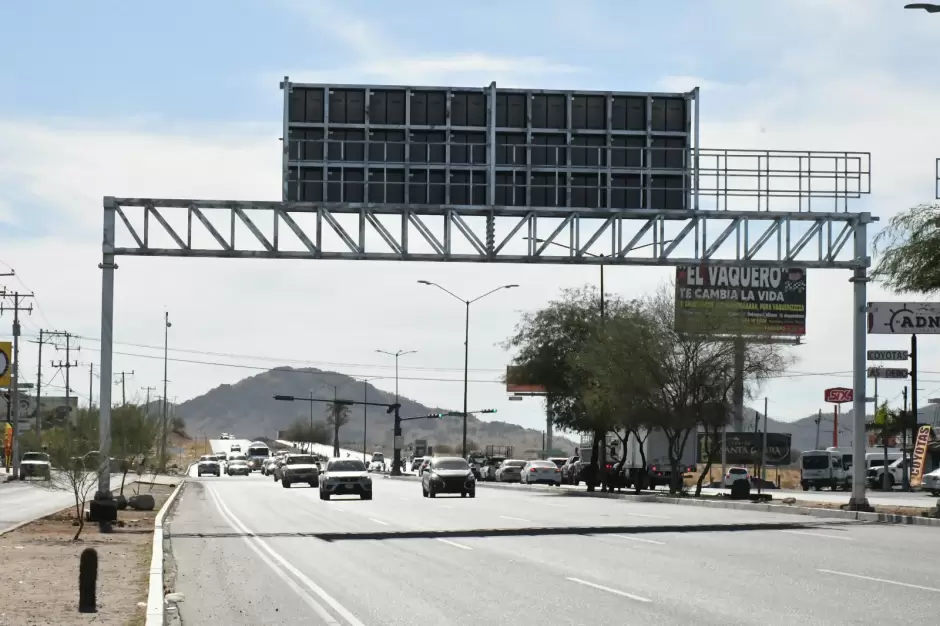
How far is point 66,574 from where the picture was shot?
1927cm

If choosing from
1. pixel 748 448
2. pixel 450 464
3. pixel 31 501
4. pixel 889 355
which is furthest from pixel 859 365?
pixel 748 448

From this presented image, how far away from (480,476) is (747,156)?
6111 cm

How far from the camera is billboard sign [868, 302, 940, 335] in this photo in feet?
117

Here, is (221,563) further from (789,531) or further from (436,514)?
(436,514)

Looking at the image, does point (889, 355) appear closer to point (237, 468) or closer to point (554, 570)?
point (554, 570)

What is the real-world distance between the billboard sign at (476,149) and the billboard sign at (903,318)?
6301 millimetres

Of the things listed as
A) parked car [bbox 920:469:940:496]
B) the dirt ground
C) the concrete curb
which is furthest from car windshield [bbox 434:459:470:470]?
the concrete curb

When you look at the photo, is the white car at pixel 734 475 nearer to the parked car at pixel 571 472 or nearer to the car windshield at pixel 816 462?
the car windshield at pixel 816 462

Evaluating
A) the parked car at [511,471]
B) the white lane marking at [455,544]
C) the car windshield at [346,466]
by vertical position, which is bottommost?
the parked car at [511,471]

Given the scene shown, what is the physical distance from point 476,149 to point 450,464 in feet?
73.2

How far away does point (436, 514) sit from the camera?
125 feet

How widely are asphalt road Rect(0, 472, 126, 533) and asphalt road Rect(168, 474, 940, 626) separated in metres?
4.10

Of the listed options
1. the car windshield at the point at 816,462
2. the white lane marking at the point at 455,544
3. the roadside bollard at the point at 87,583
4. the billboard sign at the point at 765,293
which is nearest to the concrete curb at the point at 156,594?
the roadside bollard at the point at 87,583

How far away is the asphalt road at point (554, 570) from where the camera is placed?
14.3 metres
